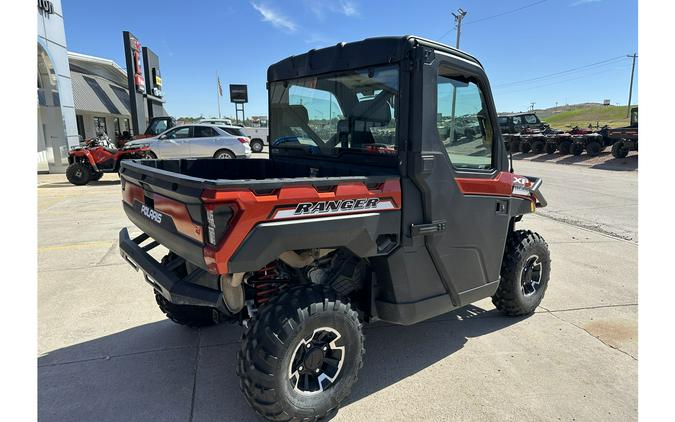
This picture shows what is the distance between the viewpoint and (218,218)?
6.70 feet

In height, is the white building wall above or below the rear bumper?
above

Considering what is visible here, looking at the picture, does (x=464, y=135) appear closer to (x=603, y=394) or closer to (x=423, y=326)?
(x=423, y=326)

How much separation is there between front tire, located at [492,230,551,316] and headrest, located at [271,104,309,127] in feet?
7.31

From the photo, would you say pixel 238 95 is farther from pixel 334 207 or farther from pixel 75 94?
pixel 334 207

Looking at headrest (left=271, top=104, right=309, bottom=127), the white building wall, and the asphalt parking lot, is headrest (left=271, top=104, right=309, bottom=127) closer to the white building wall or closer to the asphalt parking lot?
the asphalt parking lot

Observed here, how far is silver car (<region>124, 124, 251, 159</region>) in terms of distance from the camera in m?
15.1

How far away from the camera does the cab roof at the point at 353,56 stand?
104 inches

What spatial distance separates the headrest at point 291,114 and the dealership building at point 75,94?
15772 mm

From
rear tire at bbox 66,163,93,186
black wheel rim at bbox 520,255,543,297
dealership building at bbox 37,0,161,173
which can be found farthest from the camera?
dealership building at bbox 37,0,161,173

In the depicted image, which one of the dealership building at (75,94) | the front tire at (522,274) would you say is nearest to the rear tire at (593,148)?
the front tire at (522,274)

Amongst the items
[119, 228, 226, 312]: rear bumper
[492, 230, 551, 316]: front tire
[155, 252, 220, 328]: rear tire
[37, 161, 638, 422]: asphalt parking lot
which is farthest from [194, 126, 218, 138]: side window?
[492, 230, 551, 316]: front tire

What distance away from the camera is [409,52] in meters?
2.59

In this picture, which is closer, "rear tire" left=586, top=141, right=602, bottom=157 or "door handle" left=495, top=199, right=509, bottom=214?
"door handle" left=495, top=199, right=509, bottom=214

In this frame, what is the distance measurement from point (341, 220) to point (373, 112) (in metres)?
0.99
